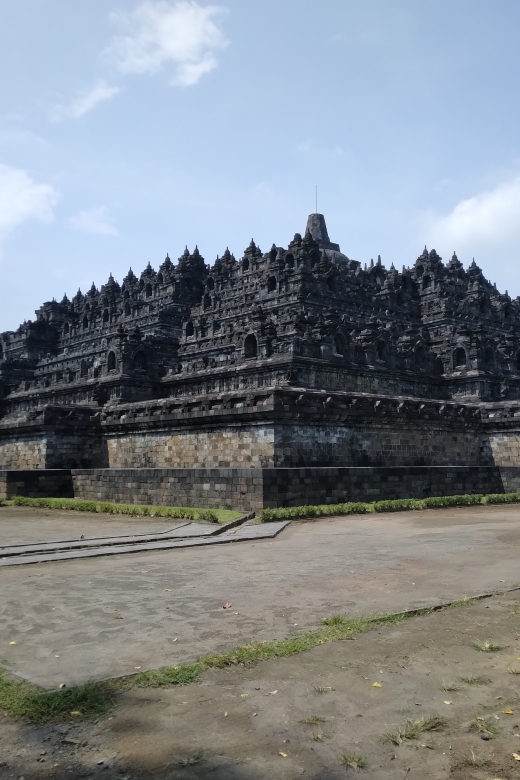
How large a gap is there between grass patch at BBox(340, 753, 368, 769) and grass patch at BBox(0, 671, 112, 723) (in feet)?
6.45

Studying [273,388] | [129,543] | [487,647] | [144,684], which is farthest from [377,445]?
[144,684]

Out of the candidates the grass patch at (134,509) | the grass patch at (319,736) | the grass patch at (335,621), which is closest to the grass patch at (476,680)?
the grass patch at (319,736)

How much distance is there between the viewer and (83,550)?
13.7 meters

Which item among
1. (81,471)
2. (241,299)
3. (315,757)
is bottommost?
(315,757)

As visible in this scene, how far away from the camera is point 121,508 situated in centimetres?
2281

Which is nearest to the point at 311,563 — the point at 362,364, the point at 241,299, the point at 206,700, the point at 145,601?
the point at 145,601

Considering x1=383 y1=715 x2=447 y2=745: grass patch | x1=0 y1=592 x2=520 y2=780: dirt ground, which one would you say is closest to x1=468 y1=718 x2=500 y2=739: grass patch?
x1=0 y1=592 x2=520 y2=780: dirt ground

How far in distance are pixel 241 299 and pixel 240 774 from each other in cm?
4258

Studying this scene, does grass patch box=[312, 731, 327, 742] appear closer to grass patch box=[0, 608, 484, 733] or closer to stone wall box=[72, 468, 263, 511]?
grass patch box=[0, 608, 484, 733]

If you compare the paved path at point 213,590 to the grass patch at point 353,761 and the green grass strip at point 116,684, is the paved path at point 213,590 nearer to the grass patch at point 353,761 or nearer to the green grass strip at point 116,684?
the green grass strip at point 116,684

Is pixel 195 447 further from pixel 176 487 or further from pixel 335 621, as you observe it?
pixel 335 621

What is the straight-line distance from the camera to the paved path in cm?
705

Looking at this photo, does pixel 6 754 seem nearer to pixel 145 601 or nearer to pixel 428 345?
pixel 145 601

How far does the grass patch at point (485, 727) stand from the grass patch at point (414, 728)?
21cm
